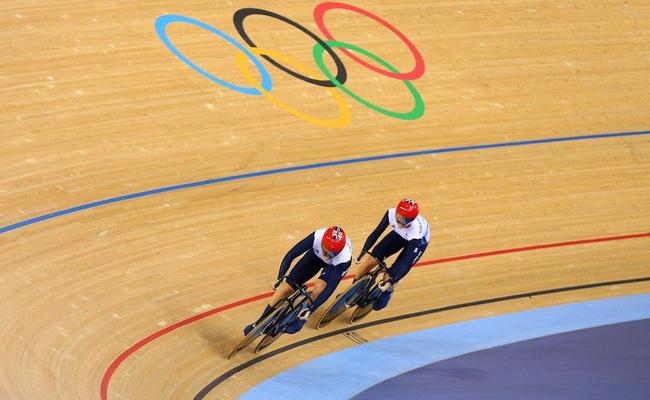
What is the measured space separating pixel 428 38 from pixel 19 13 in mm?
3750

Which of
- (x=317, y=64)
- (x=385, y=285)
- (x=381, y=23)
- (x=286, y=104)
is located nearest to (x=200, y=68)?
(x=286, y=104)

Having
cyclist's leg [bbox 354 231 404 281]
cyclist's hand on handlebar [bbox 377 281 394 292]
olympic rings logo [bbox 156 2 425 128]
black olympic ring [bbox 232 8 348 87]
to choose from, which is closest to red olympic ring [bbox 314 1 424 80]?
olympic rings logo [bbox 156 2 425 128]

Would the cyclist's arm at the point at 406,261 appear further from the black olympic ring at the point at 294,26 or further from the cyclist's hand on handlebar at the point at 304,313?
the black olympic ring at the point at 294,26

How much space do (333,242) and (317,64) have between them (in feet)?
11.3

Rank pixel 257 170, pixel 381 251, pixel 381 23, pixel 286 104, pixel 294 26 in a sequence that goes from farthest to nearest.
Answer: pixel 381 23 < pixel 294 26 < pixel 286 104 < pixel 257 170 < pixel 381 251

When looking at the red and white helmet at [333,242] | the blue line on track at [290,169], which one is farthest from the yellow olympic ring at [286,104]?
the red and white helmet at [333,242]

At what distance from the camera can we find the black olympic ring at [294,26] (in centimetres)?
880

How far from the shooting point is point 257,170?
25.7ft

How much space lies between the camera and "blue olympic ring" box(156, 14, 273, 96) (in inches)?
335

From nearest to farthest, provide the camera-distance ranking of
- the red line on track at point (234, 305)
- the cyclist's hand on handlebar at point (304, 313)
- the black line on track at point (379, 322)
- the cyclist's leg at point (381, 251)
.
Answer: the red line on track at point (234, 305)
the black line on track at point (379, 322)
the cyclist's hand on handlebar at point (304, 313)
the cyclist's leg at point (381, 251)

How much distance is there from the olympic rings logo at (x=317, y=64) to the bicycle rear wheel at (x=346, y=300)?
7.20ft

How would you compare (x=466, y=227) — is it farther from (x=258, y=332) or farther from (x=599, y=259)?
(x=258, y=332)

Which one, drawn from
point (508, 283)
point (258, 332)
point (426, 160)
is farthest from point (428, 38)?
point (258, 332)

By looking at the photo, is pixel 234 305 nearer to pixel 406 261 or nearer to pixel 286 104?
pixel 406 261
